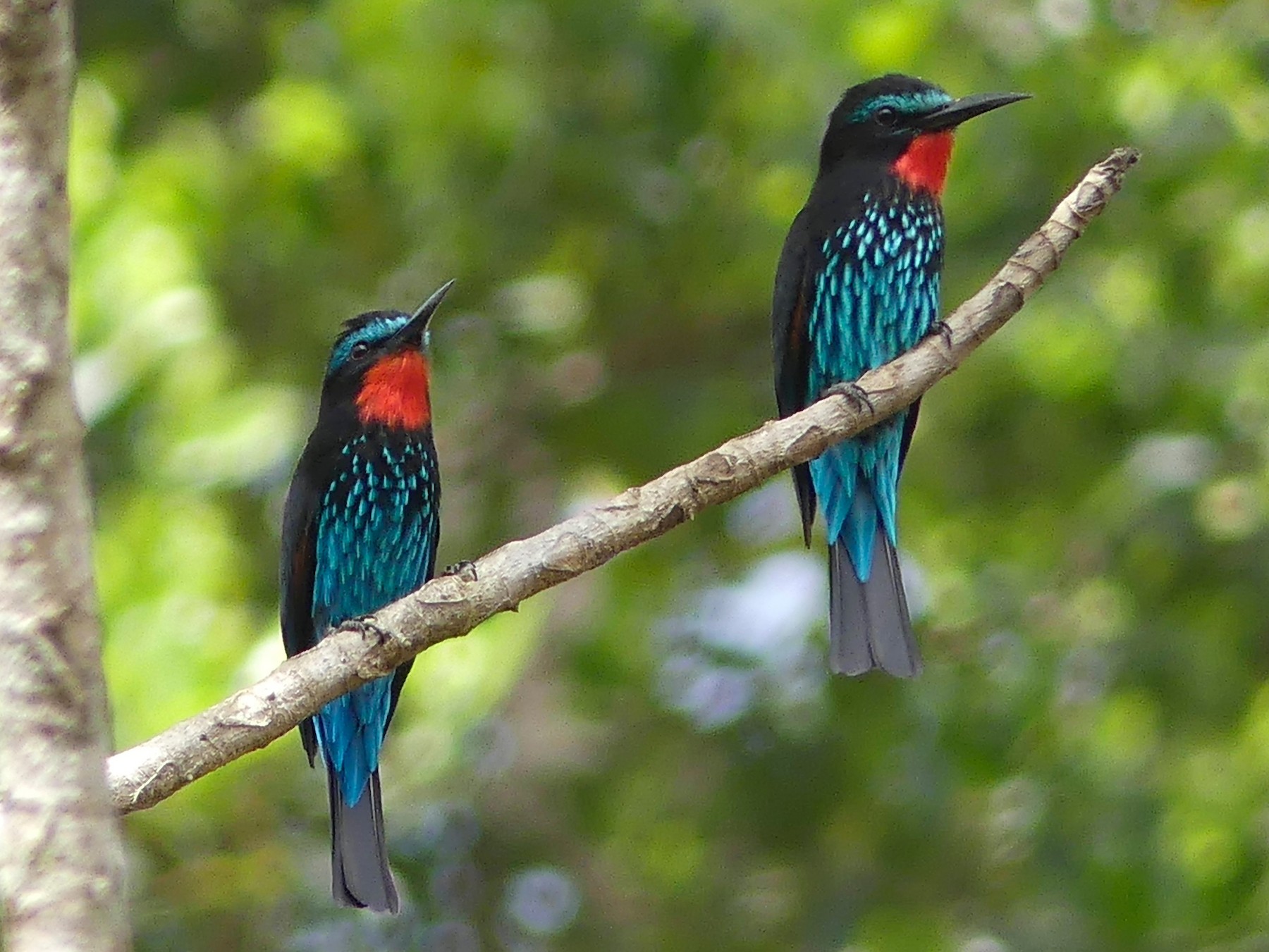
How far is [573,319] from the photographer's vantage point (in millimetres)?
8359

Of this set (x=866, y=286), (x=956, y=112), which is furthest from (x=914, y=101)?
(x=866, y=286)

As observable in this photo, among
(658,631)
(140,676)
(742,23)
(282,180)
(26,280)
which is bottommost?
(26,280)

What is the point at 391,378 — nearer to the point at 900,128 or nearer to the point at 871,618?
the point at 871,618

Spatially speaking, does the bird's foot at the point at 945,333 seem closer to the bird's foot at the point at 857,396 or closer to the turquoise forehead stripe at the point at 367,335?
the bird's foot at the point at 857,396

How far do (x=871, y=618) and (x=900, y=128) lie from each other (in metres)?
1.17

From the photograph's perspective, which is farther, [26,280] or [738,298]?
[738,298]

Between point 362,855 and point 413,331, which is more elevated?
point 413,331

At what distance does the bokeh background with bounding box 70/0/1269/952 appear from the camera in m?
7.01

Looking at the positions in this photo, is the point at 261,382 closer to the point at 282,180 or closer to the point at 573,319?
the point at 282,180

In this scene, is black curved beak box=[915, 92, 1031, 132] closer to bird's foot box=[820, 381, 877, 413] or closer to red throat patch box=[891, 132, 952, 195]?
red throat patch box=[891, 132, 952, 195]

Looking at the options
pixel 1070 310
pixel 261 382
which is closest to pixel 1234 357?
pixel 1070 310

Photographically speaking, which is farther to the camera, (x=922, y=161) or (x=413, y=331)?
(x=922, y=161)

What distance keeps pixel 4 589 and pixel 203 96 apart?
6.74 metres

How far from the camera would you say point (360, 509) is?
14.8ft
